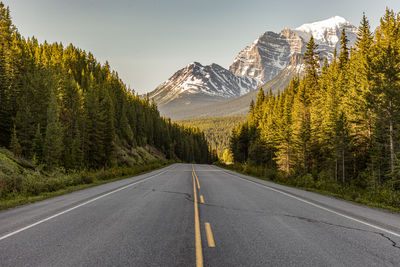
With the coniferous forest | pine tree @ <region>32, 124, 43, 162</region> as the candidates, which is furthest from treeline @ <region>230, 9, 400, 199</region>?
pine tree @ <region>32, 124, 43, 162</region>

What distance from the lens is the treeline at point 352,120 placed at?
67.5 ft

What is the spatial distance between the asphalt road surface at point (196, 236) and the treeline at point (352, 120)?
32.0 ft

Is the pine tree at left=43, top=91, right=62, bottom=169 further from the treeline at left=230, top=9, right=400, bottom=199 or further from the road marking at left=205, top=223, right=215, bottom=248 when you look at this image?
the road marking at left=205, top=223, right=215, bottom=248

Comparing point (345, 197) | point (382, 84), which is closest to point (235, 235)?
point (345, 197)

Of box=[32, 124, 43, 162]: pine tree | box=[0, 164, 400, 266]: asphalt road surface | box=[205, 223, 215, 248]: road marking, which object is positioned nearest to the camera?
box=[0, 164, 400, 266]: asphalt road surface

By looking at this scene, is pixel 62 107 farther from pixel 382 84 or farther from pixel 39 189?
pixel 382 84

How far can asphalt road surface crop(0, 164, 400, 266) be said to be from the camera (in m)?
4.23

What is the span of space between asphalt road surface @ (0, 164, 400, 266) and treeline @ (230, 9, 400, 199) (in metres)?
9.74

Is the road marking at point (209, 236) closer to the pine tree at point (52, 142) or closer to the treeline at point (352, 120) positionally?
the treeline at point (352, 120)

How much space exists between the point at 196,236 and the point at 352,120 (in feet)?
87.5

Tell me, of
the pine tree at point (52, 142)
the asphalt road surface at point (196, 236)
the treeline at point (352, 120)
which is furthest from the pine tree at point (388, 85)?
the pine tree at point (52, 142)

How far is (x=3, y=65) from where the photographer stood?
1485 inches

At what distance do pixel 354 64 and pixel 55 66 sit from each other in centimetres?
5883

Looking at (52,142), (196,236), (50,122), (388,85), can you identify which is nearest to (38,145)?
(52,142)
